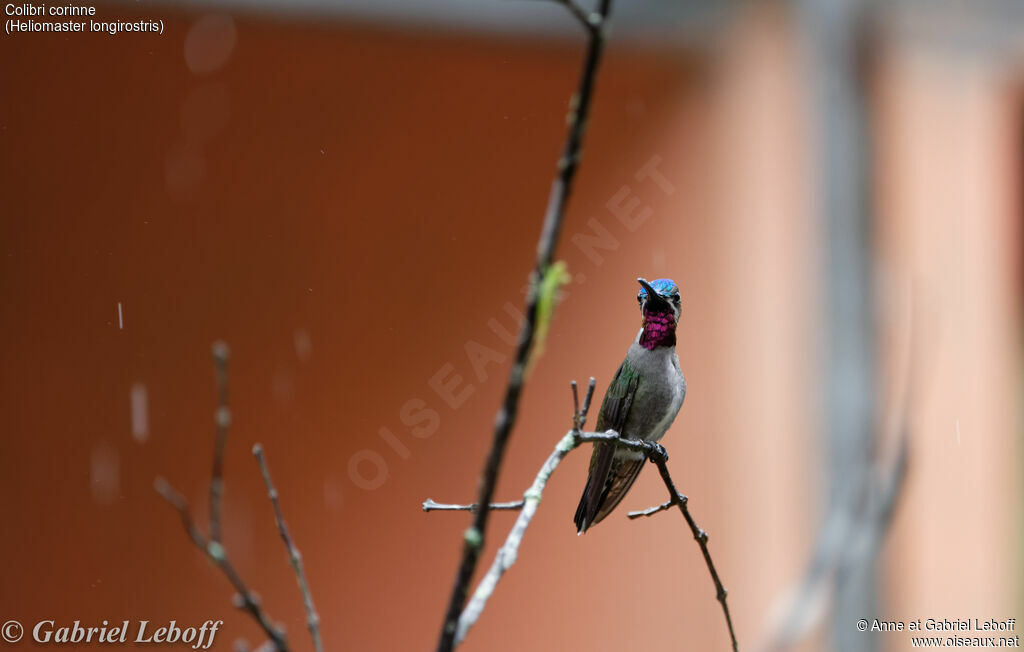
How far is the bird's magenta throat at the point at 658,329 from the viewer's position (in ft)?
1.33

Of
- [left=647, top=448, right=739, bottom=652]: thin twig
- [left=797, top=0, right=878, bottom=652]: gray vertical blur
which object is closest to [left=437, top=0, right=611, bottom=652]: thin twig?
[left=647, top=448, right=739, bottom=652]: thin twig

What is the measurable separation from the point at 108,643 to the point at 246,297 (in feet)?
1.84

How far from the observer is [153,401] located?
1187 millimetres

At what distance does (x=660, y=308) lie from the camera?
403 mm

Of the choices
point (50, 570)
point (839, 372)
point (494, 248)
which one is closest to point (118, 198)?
point (50, 570)

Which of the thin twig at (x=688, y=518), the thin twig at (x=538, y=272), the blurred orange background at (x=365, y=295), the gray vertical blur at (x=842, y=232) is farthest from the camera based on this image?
the gray vertical blur at (x=842, y=232)

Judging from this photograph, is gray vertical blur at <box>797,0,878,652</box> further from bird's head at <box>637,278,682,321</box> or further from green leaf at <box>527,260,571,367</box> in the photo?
green leaf at <box>527,260,571,367</box>

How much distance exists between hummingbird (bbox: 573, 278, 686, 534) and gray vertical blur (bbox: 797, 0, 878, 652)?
1.01 m

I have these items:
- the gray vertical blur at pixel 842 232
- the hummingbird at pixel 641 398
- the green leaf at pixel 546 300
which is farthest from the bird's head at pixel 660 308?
the gray vertical blur at pixel 842 232

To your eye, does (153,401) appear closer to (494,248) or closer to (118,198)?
(118,198)

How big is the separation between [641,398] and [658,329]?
0.10ft

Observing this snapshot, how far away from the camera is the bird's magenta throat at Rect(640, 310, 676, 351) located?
406 mm

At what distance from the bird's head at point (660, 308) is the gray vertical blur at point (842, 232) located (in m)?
1.03

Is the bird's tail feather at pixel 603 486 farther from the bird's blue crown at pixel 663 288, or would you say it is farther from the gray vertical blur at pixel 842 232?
the gray vertical blur at pixel 842 232
